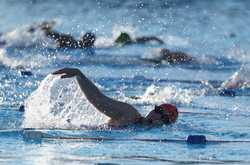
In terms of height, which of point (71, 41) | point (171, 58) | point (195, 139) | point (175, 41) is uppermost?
point (175, 41)

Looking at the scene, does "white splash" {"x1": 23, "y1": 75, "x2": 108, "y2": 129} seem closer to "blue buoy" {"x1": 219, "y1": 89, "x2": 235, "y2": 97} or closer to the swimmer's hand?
the swimmer's hand

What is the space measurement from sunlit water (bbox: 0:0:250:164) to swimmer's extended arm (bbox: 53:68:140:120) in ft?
0.88

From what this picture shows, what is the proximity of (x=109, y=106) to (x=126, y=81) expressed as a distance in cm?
857

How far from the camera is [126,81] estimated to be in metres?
22.6

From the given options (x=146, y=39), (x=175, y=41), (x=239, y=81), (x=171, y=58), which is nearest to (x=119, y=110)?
(x=239, y=81)

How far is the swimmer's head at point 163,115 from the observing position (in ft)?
47.3

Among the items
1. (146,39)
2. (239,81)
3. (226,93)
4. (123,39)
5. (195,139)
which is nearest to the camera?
(195,139)

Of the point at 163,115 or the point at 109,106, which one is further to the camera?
the point at 163,115

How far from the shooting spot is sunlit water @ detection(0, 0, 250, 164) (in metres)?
12.6

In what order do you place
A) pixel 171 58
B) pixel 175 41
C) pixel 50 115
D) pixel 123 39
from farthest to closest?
1. pixel 175 41
2. pixel 123 39
3. pixel 171 58
4. pixel 50 115

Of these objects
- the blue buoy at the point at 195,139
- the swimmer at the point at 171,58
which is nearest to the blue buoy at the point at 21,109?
the blue buoy at the point at 195,139

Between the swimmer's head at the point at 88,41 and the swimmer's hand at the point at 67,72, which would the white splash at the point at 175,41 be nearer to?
the swimmer's head at the point at 88,41

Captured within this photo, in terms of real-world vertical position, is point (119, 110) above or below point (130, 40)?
below

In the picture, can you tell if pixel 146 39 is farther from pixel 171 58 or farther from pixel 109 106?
pixel 109 106
